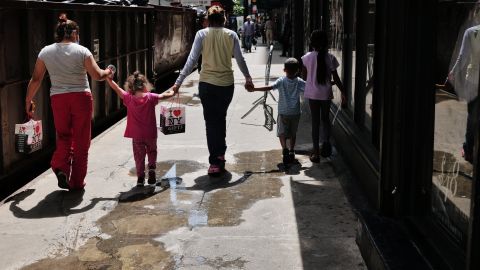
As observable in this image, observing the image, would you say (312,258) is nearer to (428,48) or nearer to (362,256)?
(362,256)

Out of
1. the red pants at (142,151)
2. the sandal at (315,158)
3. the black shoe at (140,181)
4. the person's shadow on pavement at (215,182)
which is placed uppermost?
the red pants at (142,151)

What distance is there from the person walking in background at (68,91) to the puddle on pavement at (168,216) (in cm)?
74

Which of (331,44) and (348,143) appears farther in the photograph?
(331,44)

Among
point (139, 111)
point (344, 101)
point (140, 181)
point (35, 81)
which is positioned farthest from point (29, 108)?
point (344, 101)

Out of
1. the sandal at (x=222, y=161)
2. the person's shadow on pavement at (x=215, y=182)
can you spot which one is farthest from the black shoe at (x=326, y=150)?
the sandal at (x=222, y=161)

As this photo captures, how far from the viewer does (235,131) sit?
9766 millimetres

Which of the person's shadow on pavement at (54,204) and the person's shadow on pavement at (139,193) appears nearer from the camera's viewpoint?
the person's shadow on pavement at (54,204)

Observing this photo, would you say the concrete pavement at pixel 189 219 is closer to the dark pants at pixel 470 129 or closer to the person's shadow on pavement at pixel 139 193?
the person's shadow on pavement at pixel 139 193

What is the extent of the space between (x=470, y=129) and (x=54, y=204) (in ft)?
13.4

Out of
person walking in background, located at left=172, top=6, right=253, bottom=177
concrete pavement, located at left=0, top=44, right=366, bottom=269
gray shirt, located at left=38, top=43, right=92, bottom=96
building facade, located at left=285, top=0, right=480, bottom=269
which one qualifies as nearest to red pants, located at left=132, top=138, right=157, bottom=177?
concrete pavement, located at left=0, top=44, right=366, bottom=269

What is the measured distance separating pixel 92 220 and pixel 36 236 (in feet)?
1.82

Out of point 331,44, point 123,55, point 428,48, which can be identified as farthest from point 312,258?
point 123,55

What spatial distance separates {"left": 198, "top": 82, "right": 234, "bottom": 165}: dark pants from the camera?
6949 millimetres

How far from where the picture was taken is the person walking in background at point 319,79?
24.4ft
